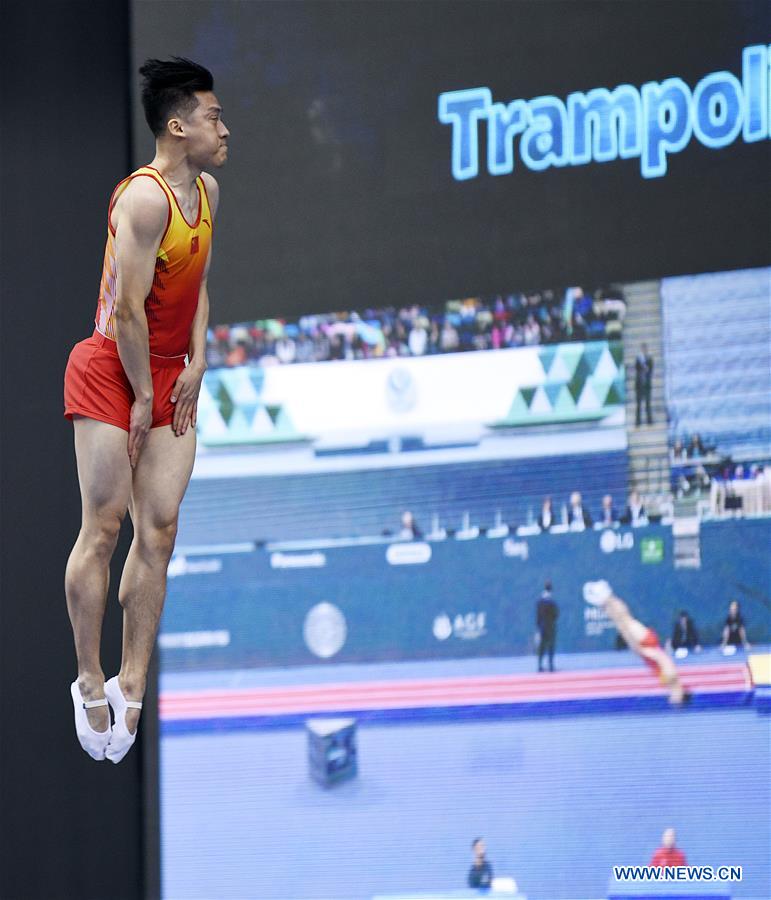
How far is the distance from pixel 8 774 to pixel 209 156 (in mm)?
4035

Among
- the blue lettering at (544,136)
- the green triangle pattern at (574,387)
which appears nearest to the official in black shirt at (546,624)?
the green triangle pattern at (574,387)

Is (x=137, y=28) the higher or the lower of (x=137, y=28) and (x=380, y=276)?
the higher

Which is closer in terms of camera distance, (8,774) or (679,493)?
(679,493)

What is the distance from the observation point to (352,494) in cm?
625

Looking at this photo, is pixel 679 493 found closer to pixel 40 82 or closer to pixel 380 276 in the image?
pixel 380 276

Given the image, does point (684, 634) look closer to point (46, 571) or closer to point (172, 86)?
point (46, 571)

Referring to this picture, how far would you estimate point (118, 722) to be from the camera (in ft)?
11.9

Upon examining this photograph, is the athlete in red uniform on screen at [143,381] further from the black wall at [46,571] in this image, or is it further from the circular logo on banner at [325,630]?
the black wall at [46,571]

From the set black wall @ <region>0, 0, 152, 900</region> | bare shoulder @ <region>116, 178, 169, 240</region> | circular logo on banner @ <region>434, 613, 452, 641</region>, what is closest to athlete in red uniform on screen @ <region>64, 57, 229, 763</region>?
bare shoulder @ <region>116, 178, 169, 240</region>

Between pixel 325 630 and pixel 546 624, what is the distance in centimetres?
94

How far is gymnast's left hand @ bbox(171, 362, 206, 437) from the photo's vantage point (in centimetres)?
366

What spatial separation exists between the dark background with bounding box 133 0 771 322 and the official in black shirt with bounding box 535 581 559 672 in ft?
4.23

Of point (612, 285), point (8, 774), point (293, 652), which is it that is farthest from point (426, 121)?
point (8, 774)

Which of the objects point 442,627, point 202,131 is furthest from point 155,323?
point 442,627
